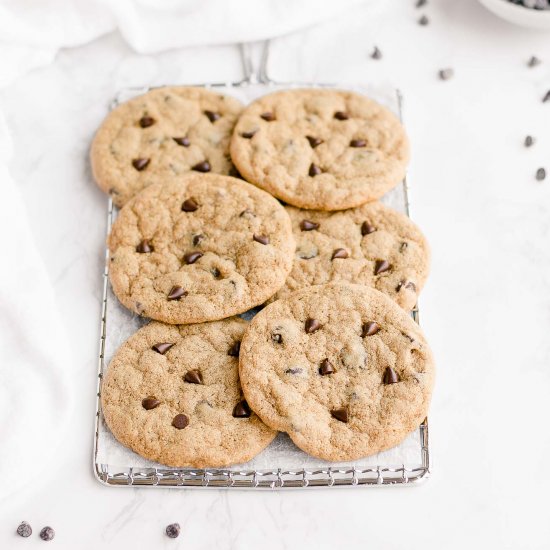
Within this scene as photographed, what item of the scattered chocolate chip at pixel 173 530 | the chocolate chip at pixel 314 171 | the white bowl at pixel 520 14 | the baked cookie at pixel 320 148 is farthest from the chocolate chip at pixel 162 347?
the white bowl at pixel 520 14

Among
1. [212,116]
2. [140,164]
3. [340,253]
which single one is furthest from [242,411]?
[212,116]

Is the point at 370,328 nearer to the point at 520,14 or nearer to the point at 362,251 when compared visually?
the point at 362,251

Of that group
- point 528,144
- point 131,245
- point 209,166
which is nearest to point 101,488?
point 131,245

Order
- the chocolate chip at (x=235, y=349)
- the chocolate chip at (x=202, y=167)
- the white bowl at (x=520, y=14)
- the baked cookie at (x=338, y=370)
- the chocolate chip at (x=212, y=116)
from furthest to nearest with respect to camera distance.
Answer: the white bowl at (x=520, y=14)
the chocolate chip at (x=212, y=116)
the chocolate chip at (x=202, y=167)
the chocolate chip at (x=235, y=349)
the baked cookie at (x=338, y=370)

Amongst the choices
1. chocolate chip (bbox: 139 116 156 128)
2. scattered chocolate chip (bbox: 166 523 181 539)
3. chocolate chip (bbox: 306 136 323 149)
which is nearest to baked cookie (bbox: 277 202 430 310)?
chocolate chip (bbox: 306 136 323 149)

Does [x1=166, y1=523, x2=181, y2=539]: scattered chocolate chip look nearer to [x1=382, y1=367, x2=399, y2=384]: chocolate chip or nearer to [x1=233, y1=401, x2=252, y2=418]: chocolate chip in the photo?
[x1=233, y1=401, x2=252, y2=418]: chocolate chip

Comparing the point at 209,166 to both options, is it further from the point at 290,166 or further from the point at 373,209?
the point at 373,209

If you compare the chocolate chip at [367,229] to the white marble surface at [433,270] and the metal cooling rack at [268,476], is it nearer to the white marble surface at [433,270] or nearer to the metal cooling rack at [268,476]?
the white marble surface at [433,270]
